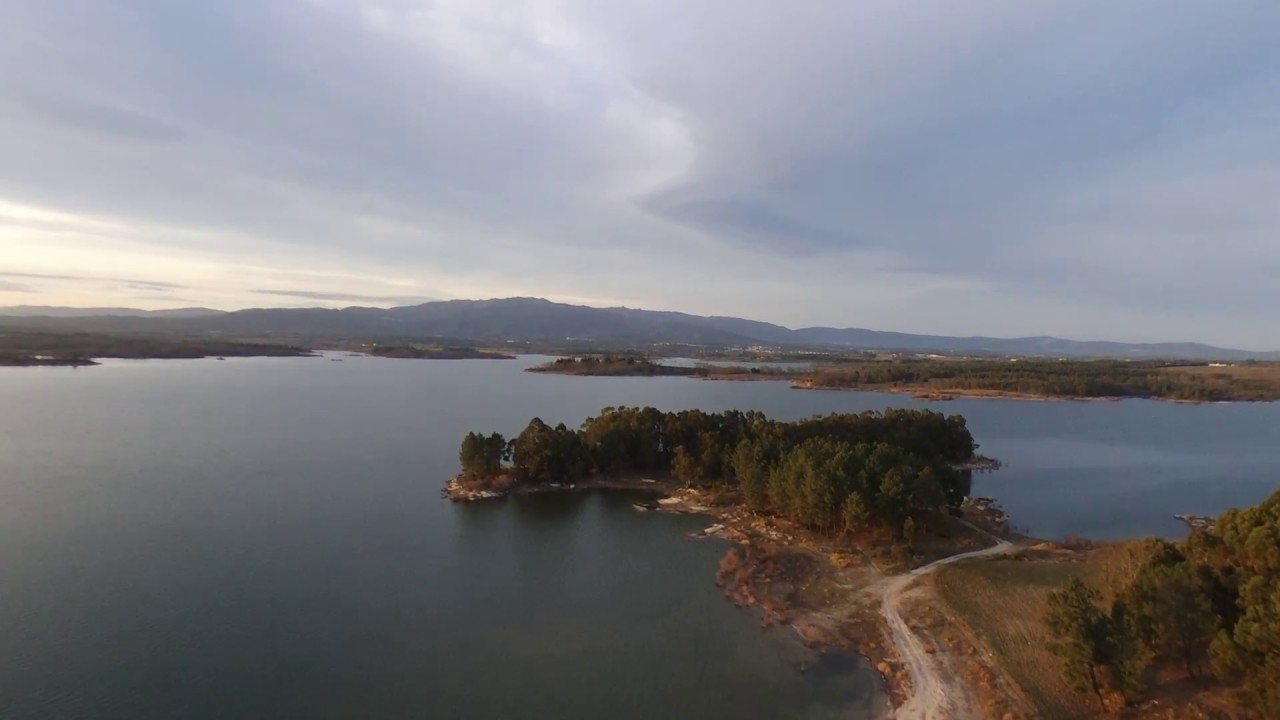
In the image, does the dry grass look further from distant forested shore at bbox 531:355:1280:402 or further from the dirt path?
distant forested shore at bbox 531:355:1280:402

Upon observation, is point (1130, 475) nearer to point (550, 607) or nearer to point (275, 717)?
point (550, 607)

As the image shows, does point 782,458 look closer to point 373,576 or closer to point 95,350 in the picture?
point 373,576

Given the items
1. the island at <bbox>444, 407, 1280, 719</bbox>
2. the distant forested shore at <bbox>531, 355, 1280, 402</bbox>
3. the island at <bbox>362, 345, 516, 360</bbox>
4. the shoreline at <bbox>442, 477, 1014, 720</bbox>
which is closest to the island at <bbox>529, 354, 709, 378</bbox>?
the distant forested shore at <bbox>531, 355, 1280, 402</bbox>

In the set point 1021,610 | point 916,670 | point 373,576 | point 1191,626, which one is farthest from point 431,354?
point 1191,626

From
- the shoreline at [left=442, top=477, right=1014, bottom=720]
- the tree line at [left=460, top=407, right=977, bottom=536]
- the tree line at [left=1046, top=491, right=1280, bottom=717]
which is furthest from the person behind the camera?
the tree line at [left=460, top=407, right=977, bottom=536]

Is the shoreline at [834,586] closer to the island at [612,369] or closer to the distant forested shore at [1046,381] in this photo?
the distant forested shore at [1046,381]

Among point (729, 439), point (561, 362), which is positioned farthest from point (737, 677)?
point (561, 362)
